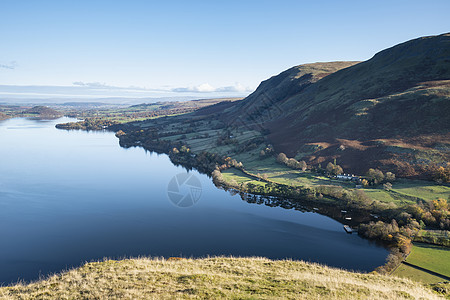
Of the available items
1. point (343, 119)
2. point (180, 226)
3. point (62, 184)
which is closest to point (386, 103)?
point (343, 119)

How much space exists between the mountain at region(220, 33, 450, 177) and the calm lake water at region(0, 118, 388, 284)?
127 ft

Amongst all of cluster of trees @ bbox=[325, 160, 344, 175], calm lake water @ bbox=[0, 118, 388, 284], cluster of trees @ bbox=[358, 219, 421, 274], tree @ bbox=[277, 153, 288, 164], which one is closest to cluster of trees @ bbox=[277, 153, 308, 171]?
tree @ bbox=[277, 153, 288, 164]

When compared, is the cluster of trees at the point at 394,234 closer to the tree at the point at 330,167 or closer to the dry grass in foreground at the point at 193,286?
the dry grass in foreground at the point at 193,286

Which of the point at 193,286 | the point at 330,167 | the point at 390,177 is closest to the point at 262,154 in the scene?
the point at 330,167

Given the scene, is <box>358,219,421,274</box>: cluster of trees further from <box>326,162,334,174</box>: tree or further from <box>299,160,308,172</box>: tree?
<box>299,160,308,172</box>: tree

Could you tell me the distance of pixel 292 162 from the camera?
96.2m

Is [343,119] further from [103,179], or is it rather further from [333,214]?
[103,179]

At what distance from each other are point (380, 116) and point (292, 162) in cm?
4489

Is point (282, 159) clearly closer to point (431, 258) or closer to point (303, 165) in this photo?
point (303, 165)

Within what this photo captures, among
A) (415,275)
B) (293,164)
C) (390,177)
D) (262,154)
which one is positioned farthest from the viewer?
(262,154)

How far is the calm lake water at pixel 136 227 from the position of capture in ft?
155

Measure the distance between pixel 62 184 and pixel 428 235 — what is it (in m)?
107

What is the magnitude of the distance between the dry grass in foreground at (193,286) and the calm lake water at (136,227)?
66.8 feet

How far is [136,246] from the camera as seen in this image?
50.3 meters
